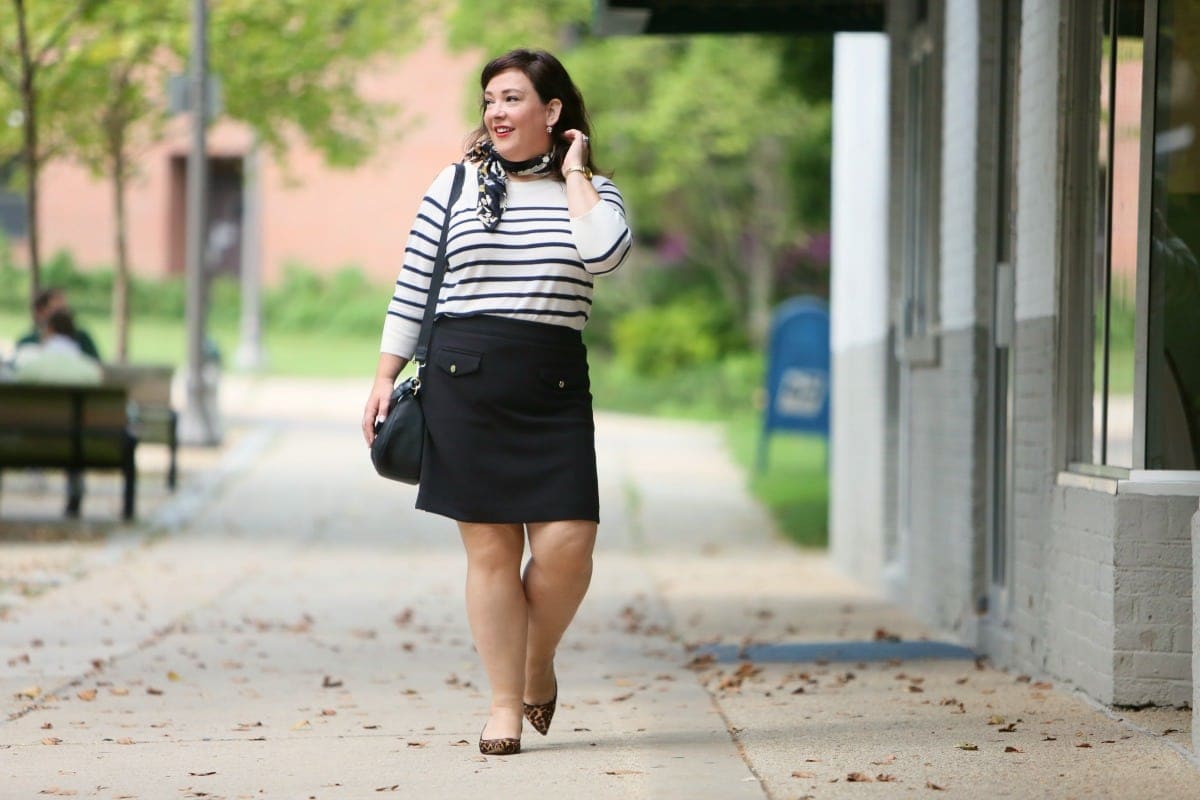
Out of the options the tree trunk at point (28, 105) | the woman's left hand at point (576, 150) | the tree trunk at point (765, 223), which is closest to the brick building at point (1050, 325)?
the woman's left hand at point (576, 150)

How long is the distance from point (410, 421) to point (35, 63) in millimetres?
11103

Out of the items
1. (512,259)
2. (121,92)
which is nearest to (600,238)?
(512,259)

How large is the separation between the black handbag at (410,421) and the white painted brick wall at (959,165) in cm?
377

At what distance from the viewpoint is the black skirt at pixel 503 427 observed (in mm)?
5738

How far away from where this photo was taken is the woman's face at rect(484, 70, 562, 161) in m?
5.80

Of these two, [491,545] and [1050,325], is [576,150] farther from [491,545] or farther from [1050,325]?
[1050,325]

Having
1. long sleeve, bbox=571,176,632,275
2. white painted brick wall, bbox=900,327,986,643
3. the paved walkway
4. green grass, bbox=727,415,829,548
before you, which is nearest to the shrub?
green grass, bbox=727,415,829,548

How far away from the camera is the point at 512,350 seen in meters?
5.73

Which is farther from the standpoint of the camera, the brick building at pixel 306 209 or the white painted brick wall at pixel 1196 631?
the brick building at pixel 306 209

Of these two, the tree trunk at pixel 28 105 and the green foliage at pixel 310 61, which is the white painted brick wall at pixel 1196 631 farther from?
the green foliage at pixel 310 61

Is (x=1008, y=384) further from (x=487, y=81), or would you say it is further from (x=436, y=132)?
(x=436, y=132)

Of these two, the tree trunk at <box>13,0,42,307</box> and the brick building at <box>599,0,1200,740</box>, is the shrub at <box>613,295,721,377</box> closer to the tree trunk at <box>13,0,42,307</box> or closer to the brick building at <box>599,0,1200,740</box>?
the tree trunk at <box>13,0,42,307</box>

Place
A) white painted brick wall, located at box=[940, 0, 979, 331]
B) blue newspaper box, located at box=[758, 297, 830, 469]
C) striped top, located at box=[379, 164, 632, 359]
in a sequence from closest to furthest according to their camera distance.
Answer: striped top, located at box=[379, 164, 632, 359]
white painted brick wall, located at box=[940, 0, 979, 331]
blue newspaper box, located at box=[758, 297, 830, 469]

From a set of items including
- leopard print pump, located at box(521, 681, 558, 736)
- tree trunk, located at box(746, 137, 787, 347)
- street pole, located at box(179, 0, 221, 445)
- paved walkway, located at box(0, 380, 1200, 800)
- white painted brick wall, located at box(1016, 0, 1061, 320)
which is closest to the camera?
paved walkway, located at box(0, 380, 1200, 800)
